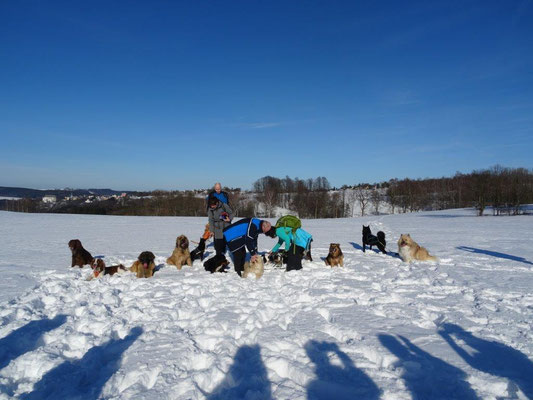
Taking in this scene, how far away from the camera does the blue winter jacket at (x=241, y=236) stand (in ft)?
22.5

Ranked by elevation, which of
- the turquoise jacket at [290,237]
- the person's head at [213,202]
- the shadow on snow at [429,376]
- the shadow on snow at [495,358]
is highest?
the person's head at [213,202]

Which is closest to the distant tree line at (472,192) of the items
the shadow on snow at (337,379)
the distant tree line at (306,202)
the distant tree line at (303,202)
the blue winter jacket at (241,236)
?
the distant tree line at (303,202)

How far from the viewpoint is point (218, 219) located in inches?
291

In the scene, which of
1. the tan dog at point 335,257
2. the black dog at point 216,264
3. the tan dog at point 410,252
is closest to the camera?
the black dog at point 216,264

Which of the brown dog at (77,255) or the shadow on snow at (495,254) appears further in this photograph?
the shadow on snow at (495,254)

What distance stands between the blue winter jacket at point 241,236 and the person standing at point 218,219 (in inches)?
19.2

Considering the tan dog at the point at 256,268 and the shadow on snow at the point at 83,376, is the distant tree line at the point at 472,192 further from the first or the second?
the shadow on snow at the point at 83,376

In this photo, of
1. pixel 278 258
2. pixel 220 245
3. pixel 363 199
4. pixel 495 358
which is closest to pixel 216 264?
pixel 220 245

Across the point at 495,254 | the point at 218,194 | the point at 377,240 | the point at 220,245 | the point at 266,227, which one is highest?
the point at 218,194

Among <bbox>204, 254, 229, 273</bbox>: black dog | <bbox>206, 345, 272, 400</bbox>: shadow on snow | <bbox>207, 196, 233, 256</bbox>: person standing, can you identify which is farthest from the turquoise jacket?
<bbox>206, 345, 272, 400</bbox>: shadow on snow

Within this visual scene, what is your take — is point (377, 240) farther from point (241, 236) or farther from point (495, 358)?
point (495, 358)

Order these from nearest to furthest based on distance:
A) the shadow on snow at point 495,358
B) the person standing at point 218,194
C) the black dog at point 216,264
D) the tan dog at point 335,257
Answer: the shadow on snow at point 495,358, the black dog at point 216,264, the person standing at point 218,194, the tan dog at point 335,257

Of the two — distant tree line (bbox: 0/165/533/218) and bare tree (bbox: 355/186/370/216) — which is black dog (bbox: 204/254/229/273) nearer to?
distant tree line (bbox: 0/165/533/218)

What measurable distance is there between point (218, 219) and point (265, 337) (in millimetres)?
4192
